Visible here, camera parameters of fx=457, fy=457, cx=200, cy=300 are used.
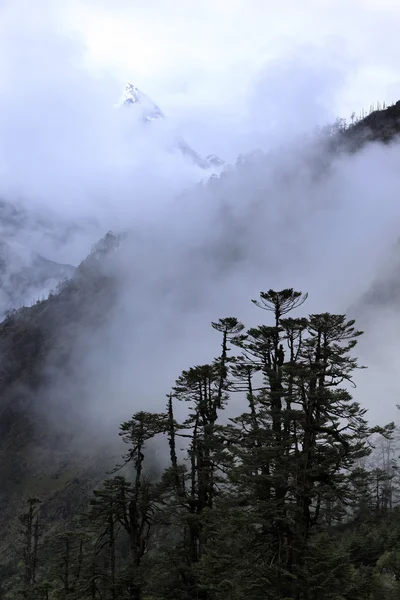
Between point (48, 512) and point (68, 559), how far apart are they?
367 ft

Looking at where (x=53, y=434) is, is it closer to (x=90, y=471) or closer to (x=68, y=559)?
(x=90, y=471)

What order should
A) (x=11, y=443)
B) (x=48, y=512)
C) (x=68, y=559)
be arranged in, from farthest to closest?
(x=11, y=443), (x=48, y=512), (x=68, y=559)

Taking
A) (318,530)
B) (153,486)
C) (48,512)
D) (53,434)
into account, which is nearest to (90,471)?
(48,512)

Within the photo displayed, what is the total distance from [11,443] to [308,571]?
19567 centimetres

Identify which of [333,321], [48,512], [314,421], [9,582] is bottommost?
[9,582]

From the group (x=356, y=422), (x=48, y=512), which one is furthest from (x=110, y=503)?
(x=48, y=512)

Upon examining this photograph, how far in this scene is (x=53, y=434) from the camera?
18812 cm

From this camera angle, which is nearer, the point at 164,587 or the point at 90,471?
the point at 164,587

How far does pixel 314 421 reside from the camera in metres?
18.7

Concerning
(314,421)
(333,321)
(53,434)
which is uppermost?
(53,434)

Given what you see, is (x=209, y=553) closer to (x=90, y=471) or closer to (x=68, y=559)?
(x=68, y=559)

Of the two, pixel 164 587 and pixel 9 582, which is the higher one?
pixel 164 587

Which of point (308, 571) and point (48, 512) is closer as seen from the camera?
point (308, 571)

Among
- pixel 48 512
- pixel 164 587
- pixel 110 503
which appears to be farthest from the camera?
pixel 48 512
